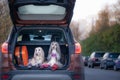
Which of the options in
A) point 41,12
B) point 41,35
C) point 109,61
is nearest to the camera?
point 41,12

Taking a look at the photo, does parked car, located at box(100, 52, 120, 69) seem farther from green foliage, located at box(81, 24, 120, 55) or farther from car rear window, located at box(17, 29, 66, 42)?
car rear window, located at box(17, 29, 66, 42)

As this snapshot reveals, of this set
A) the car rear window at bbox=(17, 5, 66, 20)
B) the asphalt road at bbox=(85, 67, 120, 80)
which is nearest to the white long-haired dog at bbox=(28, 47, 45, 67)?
the car rear window at bbox=(17, 5, 66, 20)

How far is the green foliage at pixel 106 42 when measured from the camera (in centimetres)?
5308

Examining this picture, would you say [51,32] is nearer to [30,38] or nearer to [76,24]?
[30,38]

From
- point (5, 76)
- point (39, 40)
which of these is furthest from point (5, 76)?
point (39, 40)

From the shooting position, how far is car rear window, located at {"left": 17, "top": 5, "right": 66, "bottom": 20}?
9.12 metres

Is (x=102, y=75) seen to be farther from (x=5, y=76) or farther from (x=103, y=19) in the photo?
(x=103, y=19)

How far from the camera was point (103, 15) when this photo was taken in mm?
75312

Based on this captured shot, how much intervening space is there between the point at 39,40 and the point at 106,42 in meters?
47.3

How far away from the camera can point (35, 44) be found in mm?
9852

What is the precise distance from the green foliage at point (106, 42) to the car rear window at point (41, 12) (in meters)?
43.6

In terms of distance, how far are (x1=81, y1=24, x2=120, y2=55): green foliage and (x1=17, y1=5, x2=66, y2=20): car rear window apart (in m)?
43.6

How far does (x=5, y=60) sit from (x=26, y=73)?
1.60ft

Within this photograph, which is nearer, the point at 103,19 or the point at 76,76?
the point at 76,76
